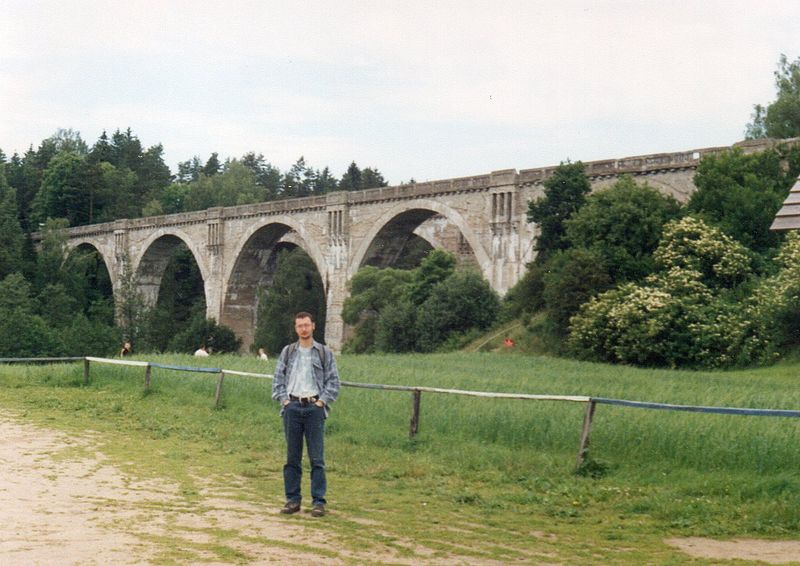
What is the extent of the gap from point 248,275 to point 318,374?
57248 millimetres

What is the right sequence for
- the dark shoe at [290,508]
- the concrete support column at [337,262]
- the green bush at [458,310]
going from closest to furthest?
the dark shoe at [290,508]
the green bush at [458,310]
the concrete support column at [337,262]

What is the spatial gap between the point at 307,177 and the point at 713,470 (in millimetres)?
119820

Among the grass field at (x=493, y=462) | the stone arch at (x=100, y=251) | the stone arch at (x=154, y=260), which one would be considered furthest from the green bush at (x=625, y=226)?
the stone arch at (x=100, y=251)

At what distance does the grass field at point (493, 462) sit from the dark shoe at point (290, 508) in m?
0.25

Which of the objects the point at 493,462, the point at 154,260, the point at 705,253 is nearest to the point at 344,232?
the point at 705,253

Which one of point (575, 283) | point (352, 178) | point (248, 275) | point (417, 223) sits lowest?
point (575, 283)

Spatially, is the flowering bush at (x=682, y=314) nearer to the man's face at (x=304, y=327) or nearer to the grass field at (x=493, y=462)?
the grass field at (x=493, y=462)

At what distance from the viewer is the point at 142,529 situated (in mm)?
8297

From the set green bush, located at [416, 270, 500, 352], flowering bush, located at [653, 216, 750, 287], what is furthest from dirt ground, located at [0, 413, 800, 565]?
green bush, located at [416, 270, 500, 352]

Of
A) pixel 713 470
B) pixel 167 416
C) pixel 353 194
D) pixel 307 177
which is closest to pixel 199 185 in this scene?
pixel 307 177

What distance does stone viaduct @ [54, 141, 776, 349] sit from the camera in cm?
4322

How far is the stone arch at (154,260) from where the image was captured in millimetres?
72250

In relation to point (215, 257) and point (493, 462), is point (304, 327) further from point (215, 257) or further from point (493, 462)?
point (215, 257)

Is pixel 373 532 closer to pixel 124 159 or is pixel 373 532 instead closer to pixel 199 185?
pixel 199 185
